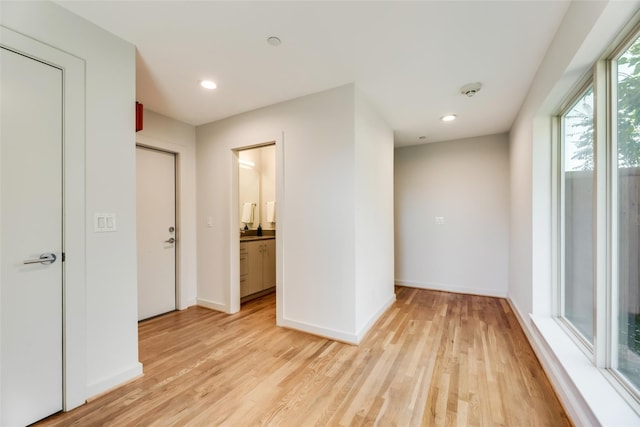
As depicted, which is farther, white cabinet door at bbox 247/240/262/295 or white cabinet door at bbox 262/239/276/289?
white cabinet door at bbox 262/239/276/289

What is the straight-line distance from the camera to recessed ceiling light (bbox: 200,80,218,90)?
97.3 inches

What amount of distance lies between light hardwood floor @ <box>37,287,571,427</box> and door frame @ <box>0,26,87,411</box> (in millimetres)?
247

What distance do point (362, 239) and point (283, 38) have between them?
6.12 ft

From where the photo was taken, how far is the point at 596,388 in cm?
142

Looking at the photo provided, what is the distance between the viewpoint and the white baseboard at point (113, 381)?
1744 mm

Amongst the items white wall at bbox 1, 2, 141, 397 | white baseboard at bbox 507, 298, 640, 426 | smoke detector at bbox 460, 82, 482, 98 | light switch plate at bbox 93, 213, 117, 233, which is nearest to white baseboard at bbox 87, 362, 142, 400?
white wall at bbox 1, 2, 141, 397

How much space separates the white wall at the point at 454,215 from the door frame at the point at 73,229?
13.9 ft

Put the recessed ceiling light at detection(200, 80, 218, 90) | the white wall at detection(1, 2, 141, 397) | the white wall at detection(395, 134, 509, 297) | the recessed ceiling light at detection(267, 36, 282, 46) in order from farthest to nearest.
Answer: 1. the white wall at detection(395, 134, 509, 297)
2. the recessed ceiling light at detection(200, 80, 218, 90)
3. the recessed ceiling light at detection(267, 36, 282, 46)
4. the white wall at detection(1, 2, 141, 397)

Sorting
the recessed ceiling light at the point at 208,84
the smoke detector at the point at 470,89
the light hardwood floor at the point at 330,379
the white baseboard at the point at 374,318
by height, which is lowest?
the light hardwood floor at the point at 330,379

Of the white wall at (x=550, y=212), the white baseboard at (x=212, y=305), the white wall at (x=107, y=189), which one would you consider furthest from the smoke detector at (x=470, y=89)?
the white baseboard at (x=212, y=305)

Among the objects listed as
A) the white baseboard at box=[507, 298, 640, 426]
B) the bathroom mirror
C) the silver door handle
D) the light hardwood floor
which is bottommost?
the light hardwood floor

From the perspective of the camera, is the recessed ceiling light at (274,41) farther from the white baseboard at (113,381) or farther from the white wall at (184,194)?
the white baseboard at (113,381)

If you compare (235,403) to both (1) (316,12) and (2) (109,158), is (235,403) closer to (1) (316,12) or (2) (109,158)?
(2) (109,158)

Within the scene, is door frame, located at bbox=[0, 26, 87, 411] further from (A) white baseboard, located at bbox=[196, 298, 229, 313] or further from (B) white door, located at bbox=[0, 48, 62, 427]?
(A) white baseboard, located at bbox=[196, 298, 229, 313]
